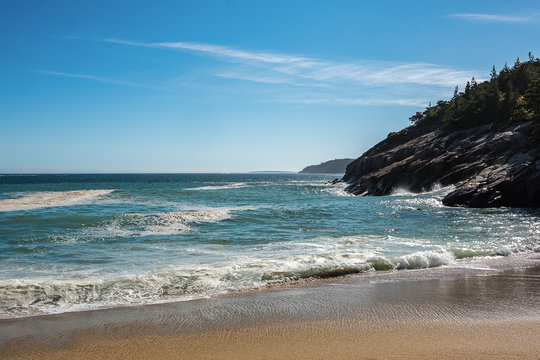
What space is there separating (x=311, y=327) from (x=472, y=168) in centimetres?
3673

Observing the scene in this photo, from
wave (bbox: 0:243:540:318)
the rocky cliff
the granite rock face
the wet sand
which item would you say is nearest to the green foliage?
the rocky cliff

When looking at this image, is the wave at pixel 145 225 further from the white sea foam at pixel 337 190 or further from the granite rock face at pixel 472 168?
the white sea foam at pixel 337 190


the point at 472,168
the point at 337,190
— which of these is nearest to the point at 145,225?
the point at 472,168

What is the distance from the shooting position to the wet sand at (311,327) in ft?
18.2

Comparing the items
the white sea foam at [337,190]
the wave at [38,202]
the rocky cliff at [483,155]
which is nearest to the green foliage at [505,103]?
the rocky cliff at [483,155]

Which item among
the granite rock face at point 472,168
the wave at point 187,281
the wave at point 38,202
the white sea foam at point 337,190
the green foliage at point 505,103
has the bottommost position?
the wave at point 187,281

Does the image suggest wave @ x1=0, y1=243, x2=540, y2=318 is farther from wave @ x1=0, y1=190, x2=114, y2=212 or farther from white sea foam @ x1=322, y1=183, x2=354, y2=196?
white sea foam @ x1=322, y1=183, x2=354, y2=196

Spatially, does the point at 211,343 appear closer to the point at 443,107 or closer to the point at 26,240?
the point at 26,240

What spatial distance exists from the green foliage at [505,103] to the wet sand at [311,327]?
108ft

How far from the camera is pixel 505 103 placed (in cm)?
4794

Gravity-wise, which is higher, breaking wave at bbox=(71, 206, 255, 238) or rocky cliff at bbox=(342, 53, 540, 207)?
rocky cliff at bbox=(342, 53, 540, 207)

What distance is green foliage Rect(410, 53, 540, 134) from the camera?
38600 millimetres

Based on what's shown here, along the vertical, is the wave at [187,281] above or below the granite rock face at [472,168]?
below

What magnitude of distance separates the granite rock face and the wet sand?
23.3 metres
